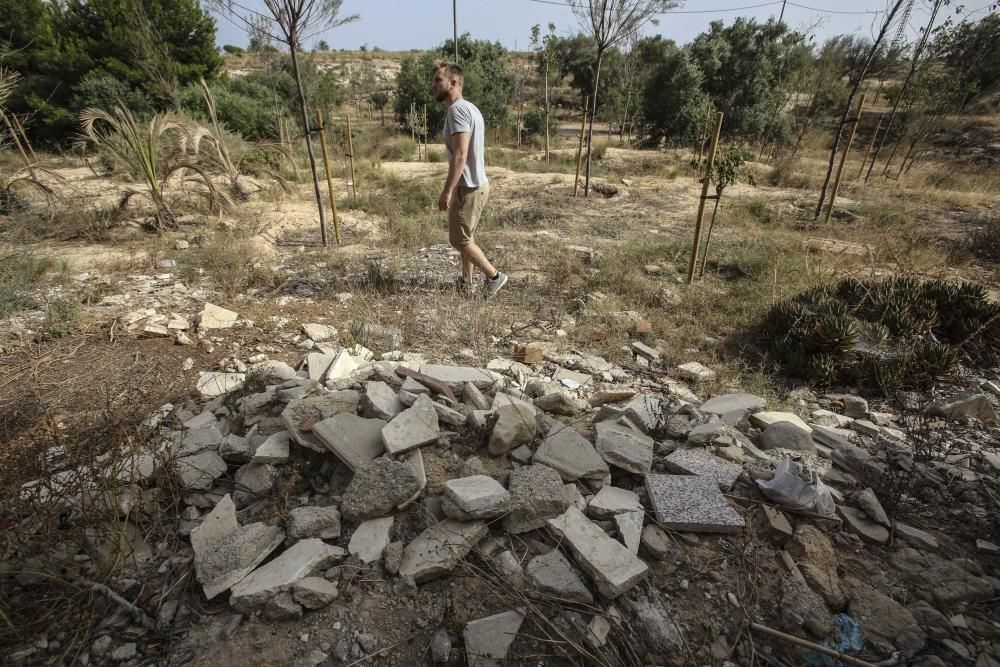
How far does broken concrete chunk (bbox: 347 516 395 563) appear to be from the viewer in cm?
162

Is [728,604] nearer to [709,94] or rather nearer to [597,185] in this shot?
[597,185]

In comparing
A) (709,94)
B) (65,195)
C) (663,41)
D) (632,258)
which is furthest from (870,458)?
(663,41)

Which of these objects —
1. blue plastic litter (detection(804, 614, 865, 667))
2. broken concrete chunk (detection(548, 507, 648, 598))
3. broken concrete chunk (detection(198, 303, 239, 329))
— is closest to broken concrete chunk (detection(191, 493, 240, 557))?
broken concrete chunk (detection(548, 507, 648, 598))

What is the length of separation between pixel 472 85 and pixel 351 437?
18.0 metres

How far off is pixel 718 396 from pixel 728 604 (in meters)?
1.73

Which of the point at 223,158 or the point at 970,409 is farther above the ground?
the point at 223,158

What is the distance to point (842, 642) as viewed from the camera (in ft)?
4.63

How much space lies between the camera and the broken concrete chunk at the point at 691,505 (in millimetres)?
1726

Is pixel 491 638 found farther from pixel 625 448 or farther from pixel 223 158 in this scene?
pixel 223 158

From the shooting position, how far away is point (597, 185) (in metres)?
9.75

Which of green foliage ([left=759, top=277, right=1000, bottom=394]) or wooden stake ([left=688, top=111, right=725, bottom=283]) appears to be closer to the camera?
green foliage ([left=759, top=277, right=1000, bottom=394])

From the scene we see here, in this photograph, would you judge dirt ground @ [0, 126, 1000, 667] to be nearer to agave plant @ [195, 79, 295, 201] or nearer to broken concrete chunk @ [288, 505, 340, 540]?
broken concrete chunk @ [288, 505, 340, 540]

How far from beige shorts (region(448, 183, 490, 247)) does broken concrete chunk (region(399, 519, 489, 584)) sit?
2.94 m

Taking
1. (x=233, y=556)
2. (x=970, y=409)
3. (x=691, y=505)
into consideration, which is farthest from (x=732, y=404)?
(x=233, y=556)
